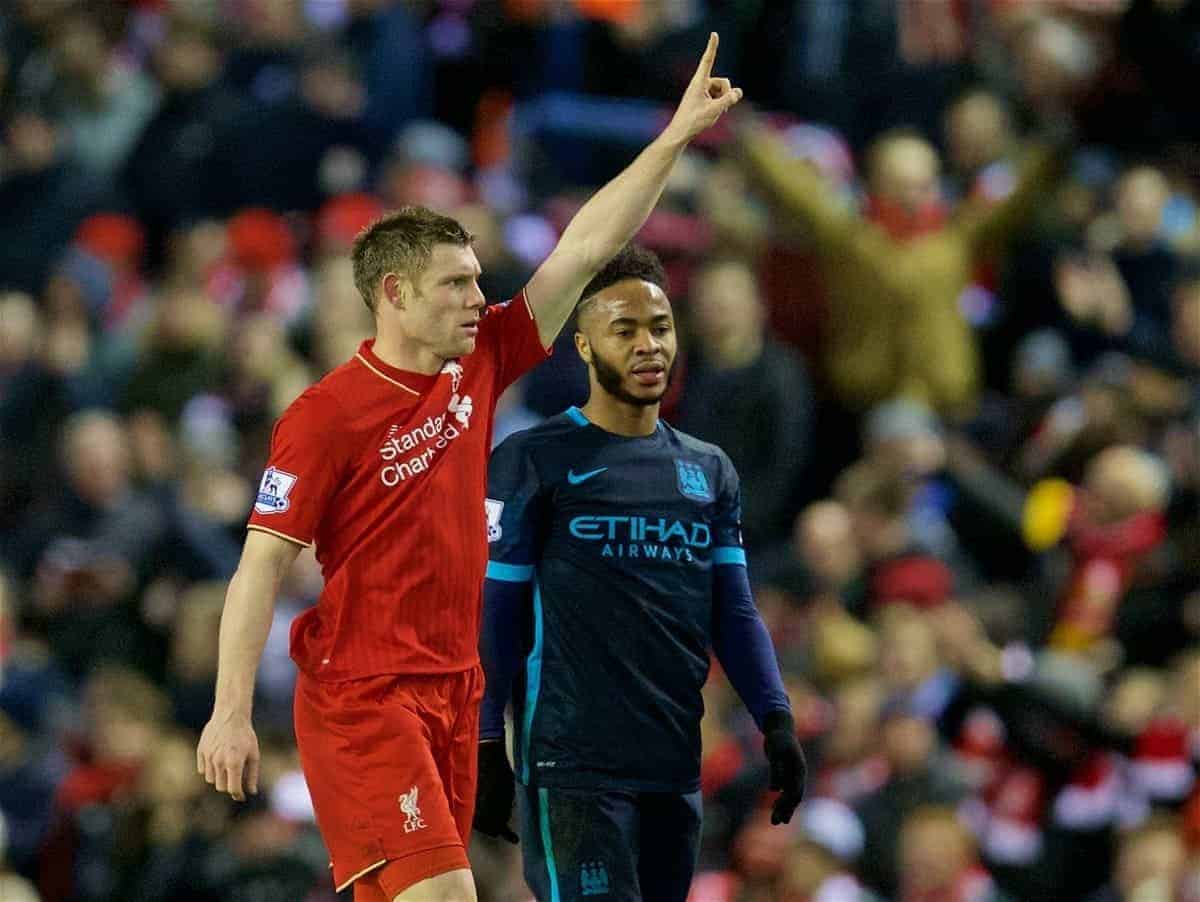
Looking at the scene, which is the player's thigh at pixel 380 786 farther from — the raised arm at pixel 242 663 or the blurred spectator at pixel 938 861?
the blurred spectator at pixel 938 861

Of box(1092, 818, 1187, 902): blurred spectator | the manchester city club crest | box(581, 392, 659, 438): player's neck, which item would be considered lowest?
box(1092, 818, 1187, 902): blurred spectator

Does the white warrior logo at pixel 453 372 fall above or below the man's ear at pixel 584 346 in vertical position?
below

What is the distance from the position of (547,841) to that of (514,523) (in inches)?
34.1

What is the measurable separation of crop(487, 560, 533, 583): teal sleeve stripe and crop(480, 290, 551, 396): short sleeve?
1.58 feet

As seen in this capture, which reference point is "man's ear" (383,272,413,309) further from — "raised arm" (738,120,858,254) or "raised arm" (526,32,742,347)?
"raised arm" (738,120,858,254)

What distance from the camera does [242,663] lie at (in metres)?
6.68

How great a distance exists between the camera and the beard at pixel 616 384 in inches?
290

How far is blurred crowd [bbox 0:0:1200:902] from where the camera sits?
11031 mm

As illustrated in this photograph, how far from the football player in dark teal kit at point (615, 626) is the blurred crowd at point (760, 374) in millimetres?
3208

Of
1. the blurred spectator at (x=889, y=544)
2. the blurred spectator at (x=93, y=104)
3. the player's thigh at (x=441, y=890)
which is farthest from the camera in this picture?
the blurred spectator at (x=93, y=104)

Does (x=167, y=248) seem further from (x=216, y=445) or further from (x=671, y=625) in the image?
(x=671, y=625)

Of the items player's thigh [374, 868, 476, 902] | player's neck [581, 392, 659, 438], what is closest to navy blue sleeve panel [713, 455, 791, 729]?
player's neck [581, 392, 659, 438]

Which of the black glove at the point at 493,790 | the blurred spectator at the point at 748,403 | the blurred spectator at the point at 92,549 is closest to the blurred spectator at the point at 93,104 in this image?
the blurred spectator at the point at 92,549

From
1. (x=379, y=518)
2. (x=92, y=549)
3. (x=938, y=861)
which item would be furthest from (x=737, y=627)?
(x=92, y=549)
